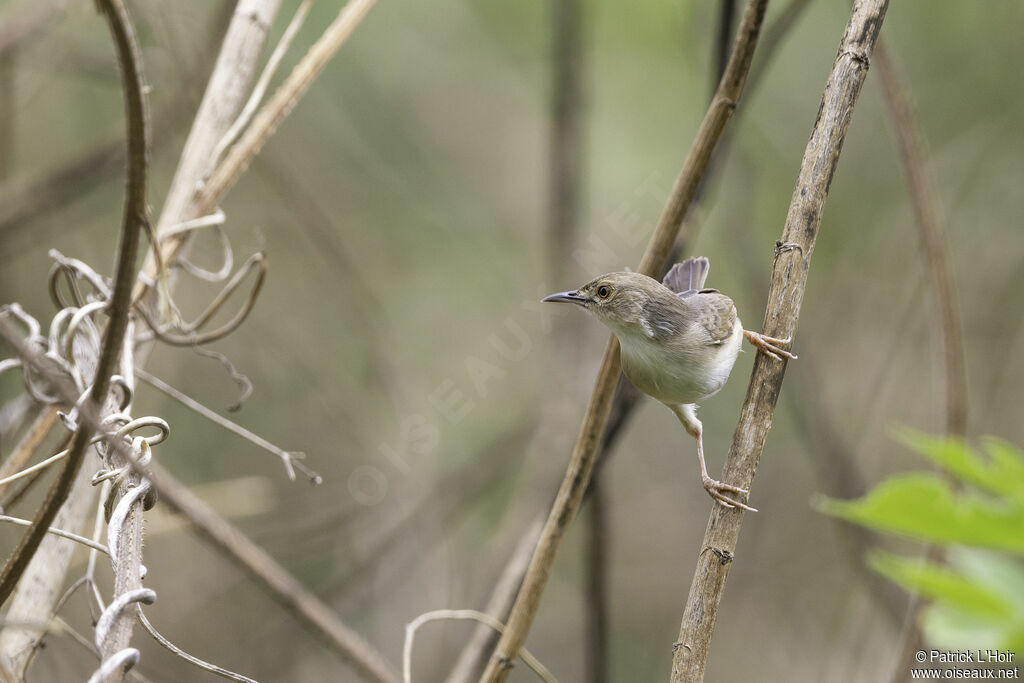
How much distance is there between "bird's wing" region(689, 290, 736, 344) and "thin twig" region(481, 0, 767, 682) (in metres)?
1.15

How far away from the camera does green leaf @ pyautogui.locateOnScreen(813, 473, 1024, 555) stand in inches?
27.2

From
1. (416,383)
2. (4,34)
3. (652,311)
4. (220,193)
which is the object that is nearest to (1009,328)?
(652,311)

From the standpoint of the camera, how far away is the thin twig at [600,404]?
6.30 feet

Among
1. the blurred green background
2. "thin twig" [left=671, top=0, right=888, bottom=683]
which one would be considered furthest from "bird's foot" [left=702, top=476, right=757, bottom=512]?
the blurred green background

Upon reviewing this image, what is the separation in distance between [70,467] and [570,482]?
1050 millimetres

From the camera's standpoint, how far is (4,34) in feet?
9.66

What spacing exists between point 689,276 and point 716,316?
62 centimetres

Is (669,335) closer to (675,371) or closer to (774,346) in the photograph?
(675,371)

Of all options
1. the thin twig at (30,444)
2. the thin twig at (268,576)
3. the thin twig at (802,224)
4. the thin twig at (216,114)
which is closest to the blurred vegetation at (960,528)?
the thin twig at (802,224)

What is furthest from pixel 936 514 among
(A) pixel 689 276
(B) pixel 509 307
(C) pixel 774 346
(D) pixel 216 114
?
(B) pixel 509 307

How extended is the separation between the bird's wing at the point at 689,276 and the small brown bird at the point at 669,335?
13.2 inches

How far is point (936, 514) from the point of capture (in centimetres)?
71

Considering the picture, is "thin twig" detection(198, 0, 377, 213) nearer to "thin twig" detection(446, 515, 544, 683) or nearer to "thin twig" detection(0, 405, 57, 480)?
"thin twig" detection(0, 405, 57, 480)

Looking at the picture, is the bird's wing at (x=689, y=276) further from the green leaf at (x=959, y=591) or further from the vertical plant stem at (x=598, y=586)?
the green leaf at (x=959, y=591)
